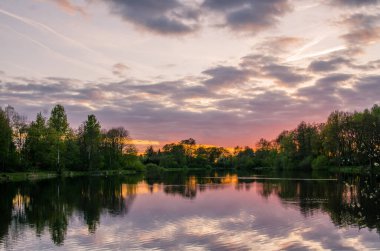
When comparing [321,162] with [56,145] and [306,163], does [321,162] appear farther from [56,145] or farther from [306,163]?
[56,145]

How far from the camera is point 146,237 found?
990 inches

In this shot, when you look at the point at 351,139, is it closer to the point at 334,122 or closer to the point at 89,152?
the point at 334,122

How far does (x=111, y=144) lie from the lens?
12838cm

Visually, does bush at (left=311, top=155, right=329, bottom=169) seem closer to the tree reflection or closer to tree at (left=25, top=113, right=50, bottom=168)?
tree at (left=25, top=113, right=50, bottom=168)

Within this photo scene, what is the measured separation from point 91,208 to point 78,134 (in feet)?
273

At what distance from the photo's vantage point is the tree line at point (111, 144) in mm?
85938

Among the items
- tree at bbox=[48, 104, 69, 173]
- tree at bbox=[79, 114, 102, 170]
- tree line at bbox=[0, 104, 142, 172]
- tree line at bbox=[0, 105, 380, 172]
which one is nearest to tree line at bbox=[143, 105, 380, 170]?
tree line at bbox=[0, 105, 380, 172]

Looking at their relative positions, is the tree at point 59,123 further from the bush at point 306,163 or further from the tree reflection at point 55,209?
the bush at point 306,163

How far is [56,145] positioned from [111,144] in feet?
105

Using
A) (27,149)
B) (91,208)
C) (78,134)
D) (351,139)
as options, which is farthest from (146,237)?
(78,134)

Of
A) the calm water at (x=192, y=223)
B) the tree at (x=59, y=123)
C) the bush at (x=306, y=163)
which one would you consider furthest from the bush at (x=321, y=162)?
the calm water at (x=192, y=223)

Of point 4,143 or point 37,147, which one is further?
point 37,147

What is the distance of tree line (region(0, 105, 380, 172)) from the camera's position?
282 feet

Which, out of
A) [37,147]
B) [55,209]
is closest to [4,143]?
[37,147]
